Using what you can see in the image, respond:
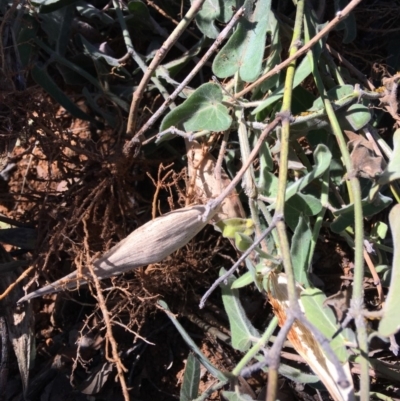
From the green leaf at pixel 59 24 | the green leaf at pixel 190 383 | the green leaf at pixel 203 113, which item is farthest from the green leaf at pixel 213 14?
the green leaf at pixel 190 383

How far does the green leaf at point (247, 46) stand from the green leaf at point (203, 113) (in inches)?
1.9

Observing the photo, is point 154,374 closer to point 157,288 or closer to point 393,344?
point 157,288

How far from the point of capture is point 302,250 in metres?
0.72

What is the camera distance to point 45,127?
2.93 feet

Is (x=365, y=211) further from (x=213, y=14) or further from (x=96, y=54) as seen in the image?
(x=96, y=54)

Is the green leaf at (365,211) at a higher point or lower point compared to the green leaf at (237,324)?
higher

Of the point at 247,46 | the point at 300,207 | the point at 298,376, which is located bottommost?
Result: the point at 298,376

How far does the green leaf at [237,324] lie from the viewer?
0.74 m

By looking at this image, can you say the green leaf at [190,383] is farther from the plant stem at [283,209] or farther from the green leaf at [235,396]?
the plant stem at [283,209]

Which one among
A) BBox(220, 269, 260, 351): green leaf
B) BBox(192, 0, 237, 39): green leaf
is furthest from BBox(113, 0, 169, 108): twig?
BBox(220, 269, 260, 351): green leaf

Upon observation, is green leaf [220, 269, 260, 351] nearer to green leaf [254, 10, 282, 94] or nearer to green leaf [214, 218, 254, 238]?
green leaf [214, 218, 254, 238]

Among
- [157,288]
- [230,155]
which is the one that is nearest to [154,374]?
[157,288]

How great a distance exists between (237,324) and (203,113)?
1.02 ft

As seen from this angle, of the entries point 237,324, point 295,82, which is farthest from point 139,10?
point 237,324
